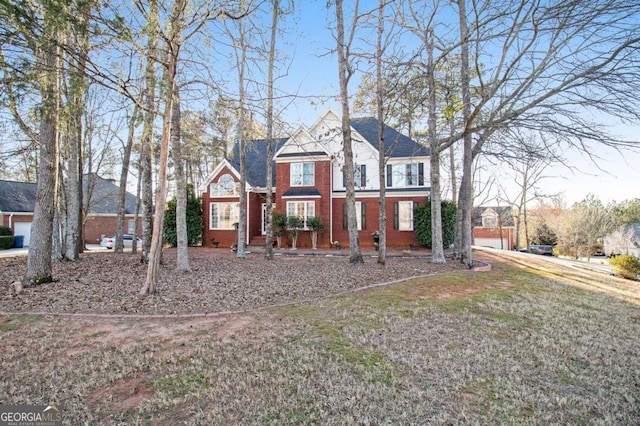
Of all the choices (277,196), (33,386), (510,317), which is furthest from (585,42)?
(277,196)

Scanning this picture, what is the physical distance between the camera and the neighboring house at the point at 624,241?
37969 mm

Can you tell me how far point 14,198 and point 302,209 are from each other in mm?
24575

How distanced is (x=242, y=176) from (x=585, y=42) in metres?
12.0

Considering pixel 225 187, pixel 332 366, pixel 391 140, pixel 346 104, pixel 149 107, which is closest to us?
pixel 332 366

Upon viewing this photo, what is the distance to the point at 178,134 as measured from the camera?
9.79 metres

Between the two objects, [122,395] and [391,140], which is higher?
[391,140]

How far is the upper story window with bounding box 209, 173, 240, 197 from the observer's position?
821 inches

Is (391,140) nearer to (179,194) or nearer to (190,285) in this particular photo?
(179,194)

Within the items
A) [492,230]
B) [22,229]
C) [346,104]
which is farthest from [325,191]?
[492,230]

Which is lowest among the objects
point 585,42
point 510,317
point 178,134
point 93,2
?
point 510,317

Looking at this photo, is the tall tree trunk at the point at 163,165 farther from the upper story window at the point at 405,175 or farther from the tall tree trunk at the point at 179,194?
the upper story window at the point at 405,175

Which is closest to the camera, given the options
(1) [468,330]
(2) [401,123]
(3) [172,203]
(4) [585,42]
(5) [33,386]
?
(5) [33,386]

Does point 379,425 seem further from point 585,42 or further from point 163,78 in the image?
point 585,42

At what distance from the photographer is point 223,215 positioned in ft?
69.7
